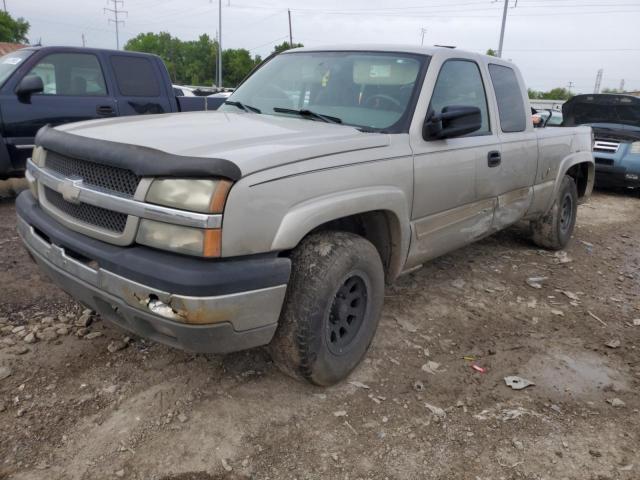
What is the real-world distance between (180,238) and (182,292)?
0.23 m

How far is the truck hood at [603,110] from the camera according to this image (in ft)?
31.7

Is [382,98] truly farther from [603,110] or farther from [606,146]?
[603,110]

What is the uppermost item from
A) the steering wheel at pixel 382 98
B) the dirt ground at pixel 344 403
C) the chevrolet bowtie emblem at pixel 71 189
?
the steering wheel at pixel 382 98

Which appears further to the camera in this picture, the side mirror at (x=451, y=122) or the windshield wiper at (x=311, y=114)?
the windshield wiper at (x=311, y=114)

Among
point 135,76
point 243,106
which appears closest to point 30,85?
point 135,76

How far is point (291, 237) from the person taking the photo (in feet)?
7.75

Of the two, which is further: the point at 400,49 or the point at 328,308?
the point at 400,49

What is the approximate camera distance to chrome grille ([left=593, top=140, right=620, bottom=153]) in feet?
30.3

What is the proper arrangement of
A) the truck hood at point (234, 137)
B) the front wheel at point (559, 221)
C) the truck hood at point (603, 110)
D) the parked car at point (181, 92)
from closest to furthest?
the truck hood at point (234, 137) → the front wheel at point (559, 221) → the truck hood at point (603, 110) → the parked car at point (181, 92)

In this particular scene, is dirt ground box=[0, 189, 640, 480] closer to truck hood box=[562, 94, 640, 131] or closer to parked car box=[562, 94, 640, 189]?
parked car box=[562, 94, 640, 189]

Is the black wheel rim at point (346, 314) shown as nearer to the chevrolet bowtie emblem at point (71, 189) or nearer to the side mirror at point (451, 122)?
the side mirror at point (451, 122)

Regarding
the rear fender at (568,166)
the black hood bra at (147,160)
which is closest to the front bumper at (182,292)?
the black hood bra at (147,160)

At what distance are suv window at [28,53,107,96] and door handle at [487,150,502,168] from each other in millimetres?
5028

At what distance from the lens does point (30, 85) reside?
19.1 feet
